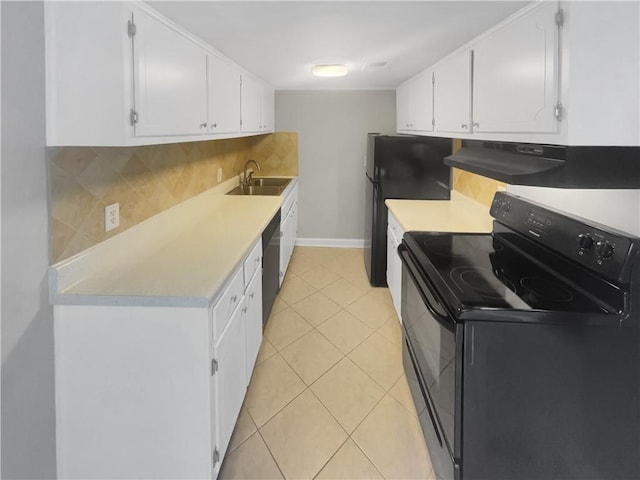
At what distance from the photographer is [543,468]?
4.83 feet

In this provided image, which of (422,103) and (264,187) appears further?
(264,187)

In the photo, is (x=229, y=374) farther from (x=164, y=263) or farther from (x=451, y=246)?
(x=451, y=246)

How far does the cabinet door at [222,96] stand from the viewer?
2516 mm

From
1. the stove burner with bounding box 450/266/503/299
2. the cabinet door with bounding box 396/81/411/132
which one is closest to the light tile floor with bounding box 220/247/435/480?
the stove burner with bounding box 450/266/503/299

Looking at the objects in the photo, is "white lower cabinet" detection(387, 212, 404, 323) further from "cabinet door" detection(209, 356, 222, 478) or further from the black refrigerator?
"cabinet door" detection(209, 356, 222, 478)

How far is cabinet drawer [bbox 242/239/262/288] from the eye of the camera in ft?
7.50

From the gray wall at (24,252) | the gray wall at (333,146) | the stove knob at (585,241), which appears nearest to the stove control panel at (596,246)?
the stove knob at (585,241)

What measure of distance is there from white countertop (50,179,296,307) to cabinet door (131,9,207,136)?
592 millimetres

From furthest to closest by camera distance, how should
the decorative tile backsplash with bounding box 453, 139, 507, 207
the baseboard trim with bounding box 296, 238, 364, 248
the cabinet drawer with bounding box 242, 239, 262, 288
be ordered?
the baseboard trim with bounding box 296, 238, 364, 248 → the decorative tile backsplash with bounding box 453, 139, 507, 207 → the cabinet drawer with bounding box 242, 239, 262, 288

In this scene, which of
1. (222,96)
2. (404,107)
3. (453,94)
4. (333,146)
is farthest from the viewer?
(333,146)

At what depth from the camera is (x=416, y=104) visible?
3668 mm

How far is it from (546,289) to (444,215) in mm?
1784

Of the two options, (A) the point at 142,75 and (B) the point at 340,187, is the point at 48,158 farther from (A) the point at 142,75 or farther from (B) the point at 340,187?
(B) the point at 340,187

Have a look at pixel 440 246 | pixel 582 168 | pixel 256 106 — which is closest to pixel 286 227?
pixel 256 106
